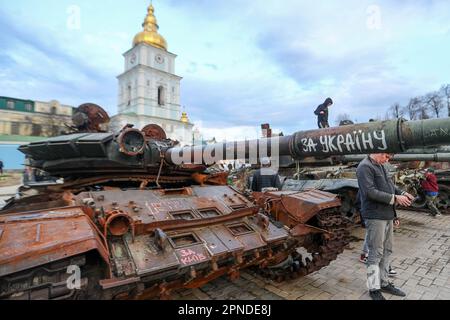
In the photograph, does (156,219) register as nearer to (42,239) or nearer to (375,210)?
(42,239)

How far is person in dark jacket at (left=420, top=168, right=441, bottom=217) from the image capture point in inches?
375

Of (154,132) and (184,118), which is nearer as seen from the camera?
(154,132)

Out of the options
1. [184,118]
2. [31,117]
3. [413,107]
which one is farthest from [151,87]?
[413,107]

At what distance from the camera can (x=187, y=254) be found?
299 cm

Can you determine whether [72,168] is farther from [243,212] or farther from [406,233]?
[406,233]

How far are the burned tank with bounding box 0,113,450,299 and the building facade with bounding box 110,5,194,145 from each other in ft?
119

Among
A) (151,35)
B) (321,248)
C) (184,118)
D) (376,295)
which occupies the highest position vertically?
(151,35)

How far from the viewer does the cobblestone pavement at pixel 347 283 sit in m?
4.12

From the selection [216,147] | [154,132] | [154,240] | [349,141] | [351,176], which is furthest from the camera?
[351,176]

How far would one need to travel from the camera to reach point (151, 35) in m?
42.2

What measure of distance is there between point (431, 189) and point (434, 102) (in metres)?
39.7

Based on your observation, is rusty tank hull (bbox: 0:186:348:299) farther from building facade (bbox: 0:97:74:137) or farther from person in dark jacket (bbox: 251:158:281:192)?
building facade (bbox: 0:97:74:137)

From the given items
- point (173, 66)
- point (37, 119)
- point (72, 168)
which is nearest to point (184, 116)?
point (173, 66)
